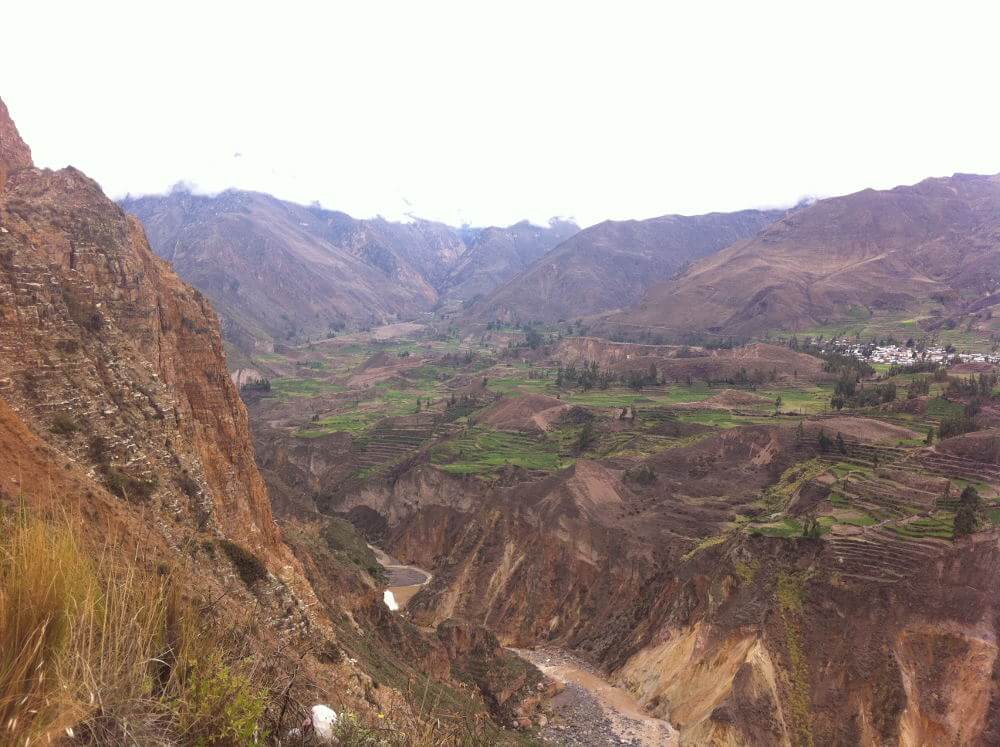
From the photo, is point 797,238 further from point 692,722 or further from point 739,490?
point 692,722

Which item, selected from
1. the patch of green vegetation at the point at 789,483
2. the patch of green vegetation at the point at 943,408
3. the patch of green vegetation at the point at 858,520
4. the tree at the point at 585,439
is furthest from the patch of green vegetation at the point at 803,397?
the patch of green vegetation at the point at 858,520

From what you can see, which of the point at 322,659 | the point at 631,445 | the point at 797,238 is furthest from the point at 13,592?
the point at 797,238

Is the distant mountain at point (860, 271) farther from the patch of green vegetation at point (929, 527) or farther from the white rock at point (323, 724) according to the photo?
the white rock at point (323, 724)

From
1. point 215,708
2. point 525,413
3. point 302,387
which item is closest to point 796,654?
point 215,708

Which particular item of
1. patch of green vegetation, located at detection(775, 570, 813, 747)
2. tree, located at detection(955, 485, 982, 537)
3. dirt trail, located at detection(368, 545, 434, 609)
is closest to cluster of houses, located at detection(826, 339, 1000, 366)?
tree, located at detection(955, 485, 982, 537)

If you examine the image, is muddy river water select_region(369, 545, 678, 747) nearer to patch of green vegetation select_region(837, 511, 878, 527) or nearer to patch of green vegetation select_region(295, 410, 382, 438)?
patch of green vegetation select_region(837, 511, 878, 527)

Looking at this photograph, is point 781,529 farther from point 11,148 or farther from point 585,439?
point 11,148
